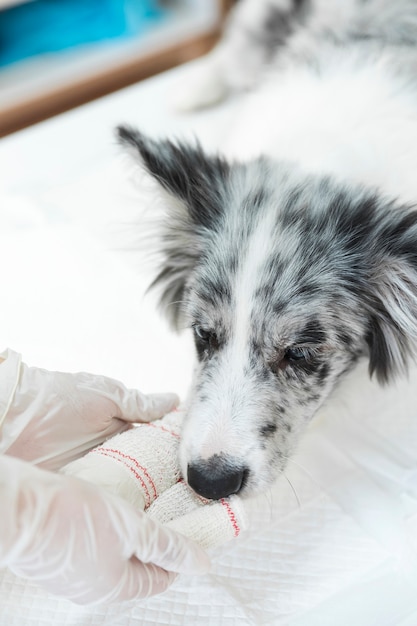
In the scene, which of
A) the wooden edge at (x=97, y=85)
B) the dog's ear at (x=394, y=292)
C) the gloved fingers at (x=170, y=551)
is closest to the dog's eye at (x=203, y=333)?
the dog's ear at (x=394, y=292)

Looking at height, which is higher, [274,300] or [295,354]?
[274,300]

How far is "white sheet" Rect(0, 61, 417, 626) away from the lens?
1360mm

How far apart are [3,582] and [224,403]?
0.63 meters

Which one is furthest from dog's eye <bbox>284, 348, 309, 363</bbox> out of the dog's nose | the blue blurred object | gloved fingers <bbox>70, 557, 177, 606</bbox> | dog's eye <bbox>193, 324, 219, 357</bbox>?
the blue blurred object

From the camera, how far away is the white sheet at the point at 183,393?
53.6 inches

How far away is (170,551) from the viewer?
1.14 metres

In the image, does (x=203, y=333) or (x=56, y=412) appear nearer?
(x=56, y=412)

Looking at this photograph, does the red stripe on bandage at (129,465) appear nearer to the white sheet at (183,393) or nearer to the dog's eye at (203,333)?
the white sheet at (183,393)

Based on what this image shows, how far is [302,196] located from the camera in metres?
1.56

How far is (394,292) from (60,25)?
344cm

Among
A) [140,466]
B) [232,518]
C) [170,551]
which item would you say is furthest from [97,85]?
[170,551]

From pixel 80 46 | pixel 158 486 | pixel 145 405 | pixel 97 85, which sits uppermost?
pixel 80 46

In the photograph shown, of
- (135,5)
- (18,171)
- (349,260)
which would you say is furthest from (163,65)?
(349,260)

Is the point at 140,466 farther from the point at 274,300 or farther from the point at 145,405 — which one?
the point at 274,300
